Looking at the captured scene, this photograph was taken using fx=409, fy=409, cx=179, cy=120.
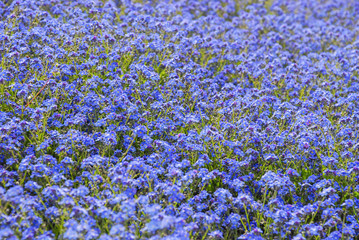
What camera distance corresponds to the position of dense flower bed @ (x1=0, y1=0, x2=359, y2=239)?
4.44 meters

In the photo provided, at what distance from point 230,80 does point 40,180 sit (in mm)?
4314

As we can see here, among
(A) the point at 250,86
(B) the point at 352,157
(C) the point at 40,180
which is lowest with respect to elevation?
(C) the point at 40,180

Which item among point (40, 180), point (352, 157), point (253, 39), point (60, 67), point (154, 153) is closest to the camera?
point (40, 180)

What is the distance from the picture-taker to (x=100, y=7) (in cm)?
948

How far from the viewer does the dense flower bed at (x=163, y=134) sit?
14.6 ft

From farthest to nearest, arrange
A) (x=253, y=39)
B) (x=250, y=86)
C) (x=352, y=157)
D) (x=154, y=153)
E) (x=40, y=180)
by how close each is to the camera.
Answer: (x=253, y=39), (x=250, y=86), (x=352, y=157), (x=154, y=153), (x=40, y=180)

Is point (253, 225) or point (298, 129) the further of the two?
point (298, 129)

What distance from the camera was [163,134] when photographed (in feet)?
19.2

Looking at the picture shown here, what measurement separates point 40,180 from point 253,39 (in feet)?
20.2

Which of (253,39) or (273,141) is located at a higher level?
(253,39)

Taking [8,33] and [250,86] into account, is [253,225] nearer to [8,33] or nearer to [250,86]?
[250,86]

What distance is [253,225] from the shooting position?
4.88 metres

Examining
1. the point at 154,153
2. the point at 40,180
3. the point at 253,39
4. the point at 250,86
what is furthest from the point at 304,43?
the point at 40,180

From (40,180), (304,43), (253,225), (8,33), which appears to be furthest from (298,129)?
(8,33)
